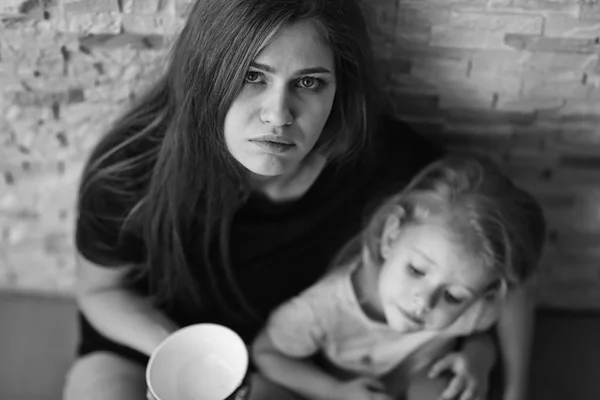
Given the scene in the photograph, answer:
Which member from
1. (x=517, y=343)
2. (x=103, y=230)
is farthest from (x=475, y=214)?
(x=103, y=230)

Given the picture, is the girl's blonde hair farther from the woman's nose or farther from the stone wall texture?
the woman's nose

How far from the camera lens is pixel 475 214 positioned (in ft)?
2.83

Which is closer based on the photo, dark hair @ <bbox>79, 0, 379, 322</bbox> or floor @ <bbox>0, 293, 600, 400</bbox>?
dark hair @ <bbox>79, 0, 379, 322</bbox>

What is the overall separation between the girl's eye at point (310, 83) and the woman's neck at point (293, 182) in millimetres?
136

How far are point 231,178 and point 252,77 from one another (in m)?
0.15

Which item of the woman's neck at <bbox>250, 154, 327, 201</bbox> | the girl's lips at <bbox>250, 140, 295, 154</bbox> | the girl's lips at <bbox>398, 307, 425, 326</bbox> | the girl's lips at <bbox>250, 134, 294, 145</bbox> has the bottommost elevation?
the girl's lips at <bbox>398, 307, 425, 326</bbox>

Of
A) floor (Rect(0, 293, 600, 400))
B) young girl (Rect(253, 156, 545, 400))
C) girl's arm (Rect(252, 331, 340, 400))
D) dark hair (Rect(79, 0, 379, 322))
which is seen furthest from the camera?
floor (Rect(0, 293, 600, 400))

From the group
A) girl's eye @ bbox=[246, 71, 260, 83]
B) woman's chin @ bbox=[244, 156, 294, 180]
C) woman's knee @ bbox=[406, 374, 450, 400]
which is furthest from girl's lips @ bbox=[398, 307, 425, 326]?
girl's eye @ bbox=[246, 71, 260, 83]

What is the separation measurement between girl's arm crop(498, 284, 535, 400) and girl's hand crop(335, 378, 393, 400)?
160mm

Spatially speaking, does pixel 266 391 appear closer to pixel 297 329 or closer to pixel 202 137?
pixel 297 329

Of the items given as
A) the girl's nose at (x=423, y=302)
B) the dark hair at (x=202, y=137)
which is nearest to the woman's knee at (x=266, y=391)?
the dark hair at (x=202, y=137)

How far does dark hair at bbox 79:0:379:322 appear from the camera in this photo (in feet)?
2.47

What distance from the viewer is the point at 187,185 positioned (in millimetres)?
878

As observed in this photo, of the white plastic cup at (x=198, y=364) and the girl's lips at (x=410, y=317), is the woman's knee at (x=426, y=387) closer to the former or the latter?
the girl's lips at (x=410, y=317)
